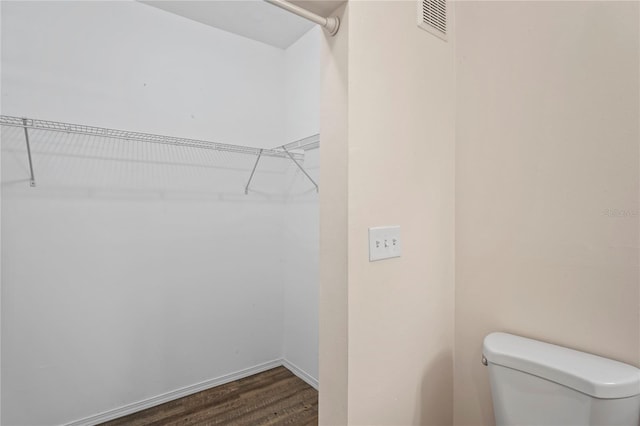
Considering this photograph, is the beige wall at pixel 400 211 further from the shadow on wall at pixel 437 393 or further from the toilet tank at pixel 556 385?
the toilet tank at pixel 556 385

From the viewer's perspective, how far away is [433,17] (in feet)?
3.96

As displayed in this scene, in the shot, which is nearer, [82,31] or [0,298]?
[0,298]

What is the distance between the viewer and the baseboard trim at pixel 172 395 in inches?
72.6

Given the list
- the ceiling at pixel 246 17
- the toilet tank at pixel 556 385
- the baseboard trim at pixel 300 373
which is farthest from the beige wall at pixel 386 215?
the ceiling at pixel 246 17

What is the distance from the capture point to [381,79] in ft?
3.42

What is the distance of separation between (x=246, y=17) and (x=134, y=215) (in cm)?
152

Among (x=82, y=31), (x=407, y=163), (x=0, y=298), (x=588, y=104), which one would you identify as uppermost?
(x=82, y=31)

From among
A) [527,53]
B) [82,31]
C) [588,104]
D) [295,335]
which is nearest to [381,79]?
[527,53]

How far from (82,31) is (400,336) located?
7.73 ft

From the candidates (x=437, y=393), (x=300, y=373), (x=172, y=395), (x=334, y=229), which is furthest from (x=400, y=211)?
(x=172, y=395)

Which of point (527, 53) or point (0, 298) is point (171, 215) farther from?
point (527, 53)

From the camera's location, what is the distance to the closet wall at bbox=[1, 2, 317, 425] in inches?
66.0

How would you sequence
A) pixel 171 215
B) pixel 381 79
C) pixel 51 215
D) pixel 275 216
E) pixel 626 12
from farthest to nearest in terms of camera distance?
pixel 275 216 < pixel 171 215 < pixel 51 215 < pixel 381 79 < pixel 626 12

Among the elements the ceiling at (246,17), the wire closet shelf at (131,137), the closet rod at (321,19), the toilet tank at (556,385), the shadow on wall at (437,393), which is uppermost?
the ceiling at (246,17)
